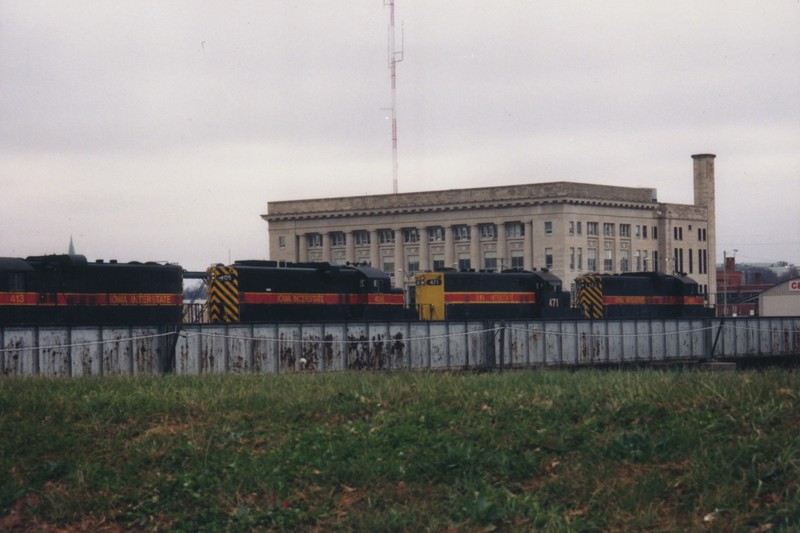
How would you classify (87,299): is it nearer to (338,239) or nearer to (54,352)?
(54,352)

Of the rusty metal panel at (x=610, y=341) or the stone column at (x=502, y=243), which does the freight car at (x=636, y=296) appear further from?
the stone column at (x=502, y=243)

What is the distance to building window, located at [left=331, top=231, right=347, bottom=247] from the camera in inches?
5123

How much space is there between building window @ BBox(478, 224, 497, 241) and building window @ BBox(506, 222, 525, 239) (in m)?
1.63

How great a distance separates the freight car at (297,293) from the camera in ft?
143

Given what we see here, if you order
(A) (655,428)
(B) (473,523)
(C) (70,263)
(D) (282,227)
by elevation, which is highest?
(D) (282,227)

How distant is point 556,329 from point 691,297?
1088 inches

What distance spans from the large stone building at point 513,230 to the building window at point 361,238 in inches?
5.0

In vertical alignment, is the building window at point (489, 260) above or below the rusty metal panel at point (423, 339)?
above

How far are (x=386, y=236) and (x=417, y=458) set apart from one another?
11620 cm

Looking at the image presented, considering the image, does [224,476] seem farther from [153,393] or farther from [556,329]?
[556,329]

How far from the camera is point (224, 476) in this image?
12.3m

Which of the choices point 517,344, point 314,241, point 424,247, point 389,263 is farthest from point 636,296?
point 314,241

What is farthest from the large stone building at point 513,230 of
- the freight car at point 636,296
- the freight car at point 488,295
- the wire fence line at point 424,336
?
the wire fence line at point 424,336

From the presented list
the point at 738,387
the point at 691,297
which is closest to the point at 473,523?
the point at 738,387
